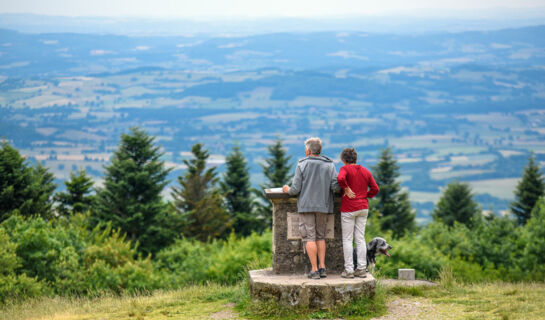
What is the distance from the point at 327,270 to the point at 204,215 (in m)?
45.4

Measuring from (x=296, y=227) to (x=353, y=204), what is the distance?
4.33ft

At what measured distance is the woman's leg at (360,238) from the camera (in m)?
11.1

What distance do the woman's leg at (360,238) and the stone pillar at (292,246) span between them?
0.58 meters

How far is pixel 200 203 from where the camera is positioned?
5653cm

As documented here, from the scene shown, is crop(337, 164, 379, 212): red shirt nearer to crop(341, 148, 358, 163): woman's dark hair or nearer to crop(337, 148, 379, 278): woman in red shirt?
crop(337, 148, 379, 278): woman in red shirt

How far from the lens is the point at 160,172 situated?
49281 millimetres

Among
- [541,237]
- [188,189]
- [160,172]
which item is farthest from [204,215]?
[541,237]

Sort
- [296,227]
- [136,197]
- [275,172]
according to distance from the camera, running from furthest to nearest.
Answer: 1. [275,172]
2. [136,197]
3. [296,227]

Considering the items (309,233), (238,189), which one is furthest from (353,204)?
(238,189)

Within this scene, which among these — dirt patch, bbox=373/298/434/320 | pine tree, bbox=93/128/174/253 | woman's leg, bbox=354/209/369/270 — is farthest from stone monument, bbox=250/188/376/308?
pine tree, bbox=93/128/174/253

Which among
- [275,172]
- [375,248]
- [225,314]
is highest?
[375,248]

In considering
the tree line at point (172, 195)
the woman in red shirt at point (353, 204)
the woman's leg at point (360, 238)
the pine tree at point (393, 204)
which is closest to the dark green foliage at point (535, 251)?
the tree line at point (172, 195)

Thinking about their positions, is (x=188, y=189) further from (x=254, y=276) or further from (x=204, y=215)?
(x=254, y=276)

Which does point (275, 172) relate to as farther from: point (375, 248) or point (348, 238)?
point (348, 238)
